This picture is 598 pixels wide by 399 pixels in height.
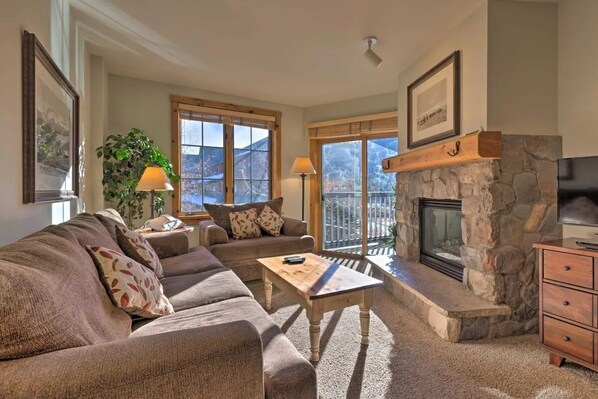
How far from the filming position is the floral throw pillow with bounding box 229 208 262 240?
11.9 ft

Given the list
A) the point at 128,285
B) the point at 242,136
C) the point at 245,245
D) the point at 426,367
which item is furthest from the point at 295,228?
the point at 128,285

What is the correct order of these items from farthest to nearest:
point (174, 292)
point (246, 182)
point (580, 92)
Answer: point (246, 182) → point (580, 92) → point (174, 292)

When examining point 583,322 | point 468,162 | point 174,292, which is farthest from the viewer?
point 468,162

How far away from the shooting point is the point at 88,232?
154 cm

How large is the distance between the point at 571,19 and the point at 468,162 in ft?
3.84

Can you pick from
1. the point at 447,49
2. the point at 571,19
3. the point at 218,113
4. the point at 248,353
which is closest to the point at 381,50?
the point at 447,49

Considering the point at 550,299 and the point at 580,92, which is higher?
the point at 580,92

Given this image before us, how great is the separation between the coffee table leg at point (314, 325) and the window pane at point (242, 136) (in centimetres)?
332

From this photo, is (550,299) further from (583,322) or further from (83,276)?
(83,276)

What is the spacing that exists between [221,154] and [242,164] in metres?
0.35

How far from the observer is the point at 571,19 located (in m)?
2.16

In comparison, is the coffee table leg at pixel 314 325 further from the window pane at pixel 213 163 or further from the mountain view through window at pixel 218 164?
the window pane at pixel 213 163

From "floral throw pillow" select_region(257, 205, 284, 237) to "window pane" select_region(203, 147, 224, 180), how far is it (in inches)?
41.6

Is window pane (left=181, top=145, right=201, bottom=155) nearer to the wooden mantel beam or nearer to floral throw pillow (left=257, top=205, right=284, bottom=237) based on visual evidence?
floral throw pillow (left=257, top=205, right=284, bottom=237)
